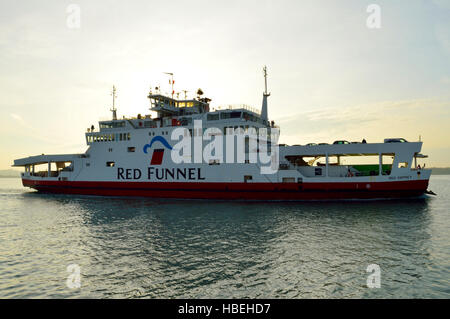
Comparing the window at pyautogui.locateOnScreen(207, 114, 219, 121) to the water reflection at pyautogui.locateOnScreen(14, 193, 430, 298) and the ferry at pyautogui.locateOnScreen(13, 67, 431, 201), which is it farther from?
the water reflection at pyautogui.locateOnScreen(14, 193, 430, 298)

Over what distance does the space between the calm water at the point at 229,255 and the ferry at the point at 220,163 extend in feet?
20.2

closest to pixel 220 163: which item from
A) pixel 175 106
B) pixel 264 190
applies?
pixel 264 190

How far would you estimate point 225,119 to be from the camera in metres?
29.1

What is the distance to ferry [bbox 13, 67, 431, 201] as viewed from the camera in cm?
2548

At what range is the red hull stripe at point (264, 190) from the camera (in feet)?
83.0

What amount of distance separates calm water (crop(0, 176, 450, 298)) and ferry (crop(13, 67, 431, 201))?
20.2 ft

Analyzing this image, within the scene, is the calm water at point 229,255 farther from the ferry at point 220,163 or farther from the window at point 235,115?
the window at point 235,115

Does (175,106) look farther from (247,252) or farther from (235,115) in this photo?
(247,252)

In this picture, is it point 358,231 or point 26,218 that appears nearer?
point 358,231

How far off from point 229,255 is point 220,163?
17813 mm

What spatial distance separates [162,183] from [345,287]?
984 inches

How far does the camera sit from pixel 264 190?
1072 inches

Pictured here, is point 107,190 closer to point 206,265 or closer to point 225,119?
point 225,119
